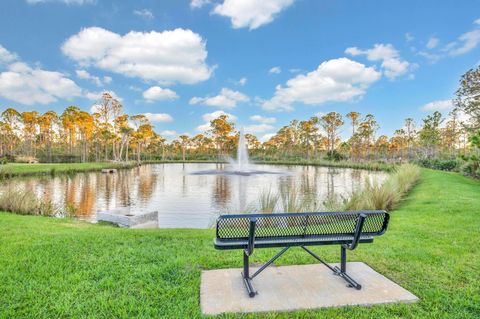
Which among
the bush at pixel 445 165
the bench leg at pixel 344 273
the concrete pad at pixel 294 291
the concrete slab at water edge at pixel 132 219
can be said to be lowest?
the concrete slab at water edge at pixel 132 219

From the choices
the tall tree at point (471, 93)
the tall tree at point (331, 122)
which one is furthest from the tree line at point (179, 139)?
the tall tree at point (471, 93)

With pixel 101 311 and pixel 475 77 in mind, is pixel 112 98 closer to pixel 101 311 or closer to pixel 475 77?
pixel 475 77

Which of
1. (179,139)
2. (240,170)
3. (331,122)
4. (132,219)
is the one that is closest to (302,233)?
(132,219)

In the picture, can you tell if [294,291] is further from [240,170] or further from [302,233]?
[240,170]

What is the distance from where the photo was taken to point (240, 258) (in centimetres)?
383

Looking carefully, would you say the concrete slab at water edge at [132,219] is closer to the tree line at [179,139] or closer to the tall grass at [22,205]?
the tall grass at [22,205]

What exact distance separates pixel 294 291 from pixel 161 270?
1505 mm

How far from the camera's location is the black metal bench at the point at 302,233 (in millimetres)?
2885

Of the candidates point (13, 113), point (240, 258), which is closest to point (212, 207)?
point (240, 258)

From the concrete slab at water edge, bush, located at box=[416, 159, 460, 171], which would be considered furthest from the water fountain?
the concrete slab at water edge

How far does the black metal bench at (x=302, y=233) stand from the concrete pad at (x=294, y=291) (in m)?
0.11

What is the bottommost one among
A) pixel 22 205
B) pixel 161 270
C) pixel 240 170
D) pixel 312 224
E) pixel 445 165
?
pixel 240 170

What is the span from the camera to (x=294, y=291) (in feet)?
9.55

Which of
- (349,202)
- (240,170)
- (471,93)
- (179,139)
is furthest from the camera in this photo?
(179,139)
